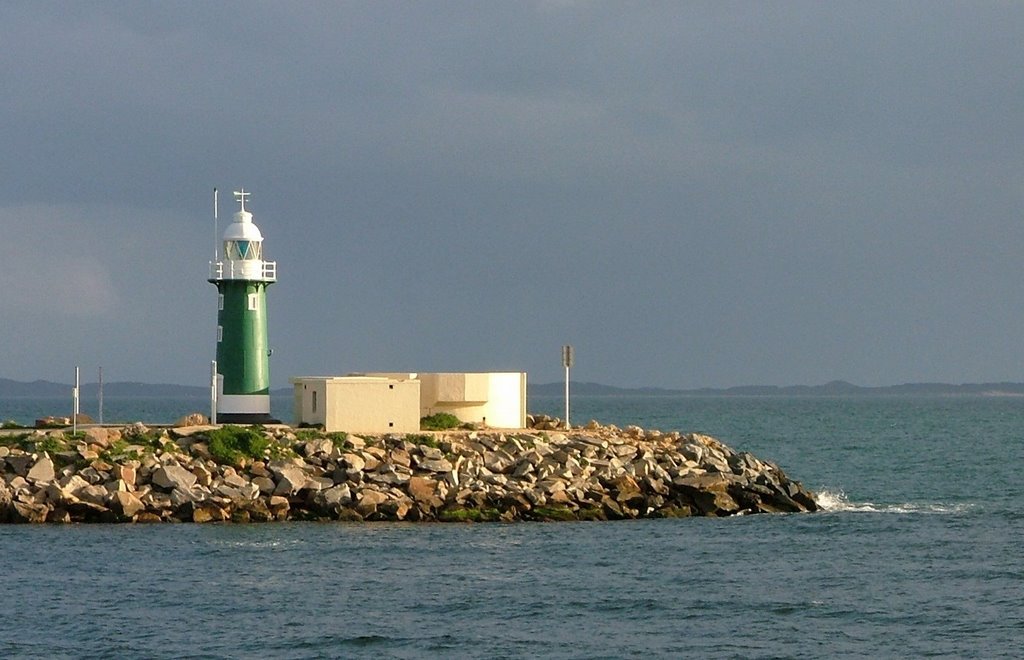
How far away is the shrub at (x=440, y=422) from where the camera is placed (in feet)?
160

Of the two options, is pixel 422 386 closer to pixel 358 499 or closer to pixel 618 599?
pixel 358 499

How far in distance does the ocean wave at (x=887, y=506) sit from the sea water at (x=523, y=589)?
2583mm

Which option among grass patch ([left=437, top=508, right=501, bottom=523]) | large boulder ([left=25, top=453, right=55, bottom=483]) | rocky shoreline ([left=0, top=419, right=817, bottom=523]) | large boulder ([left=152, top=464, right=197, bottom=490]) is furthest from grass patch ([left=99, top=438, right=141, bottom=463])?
grass patch ([left=437, top=508, right=501, bottom=523])

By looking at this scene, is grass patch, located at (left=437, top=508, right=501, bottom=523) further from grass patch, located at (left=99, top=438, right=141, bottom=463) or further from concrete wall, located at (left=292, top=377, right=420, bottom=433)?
grass patch, located at (left=99, top=438, right=141, bottom=463)

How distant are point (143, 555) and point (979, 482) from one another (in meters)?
39.4

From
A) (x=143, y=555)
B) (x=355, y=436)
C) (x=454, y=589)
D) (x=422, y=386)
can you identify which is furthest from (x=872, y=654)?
(x=422, y=386)

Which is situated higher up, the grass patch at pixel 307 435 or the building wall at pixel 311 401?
the building wall at pixel 311 401

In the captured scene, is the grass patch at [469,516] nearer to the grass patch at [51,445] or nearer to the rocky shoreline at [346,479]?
the rocky shoreline at [346,479]

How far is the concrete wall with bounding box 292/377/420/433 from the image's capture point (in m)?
45.9

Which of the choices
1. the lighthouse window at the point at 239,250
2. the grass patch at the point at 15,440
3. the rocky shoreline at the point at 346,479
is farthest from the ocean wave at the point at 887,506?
the grass patch at the point at 15,440

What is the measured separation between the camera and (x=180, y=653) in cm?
2570

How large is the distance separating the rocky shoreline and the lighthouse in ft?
8.89

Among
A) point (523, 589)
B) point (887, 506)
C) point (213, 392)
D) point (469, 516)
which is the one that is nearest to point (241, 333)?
point (213, 392)

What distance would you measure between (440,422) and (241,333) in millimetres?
6996
